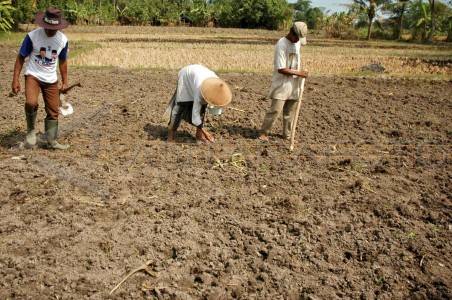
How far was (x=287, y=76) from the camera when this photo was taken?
5.48 meters

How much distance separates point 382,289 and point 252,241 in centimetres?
98

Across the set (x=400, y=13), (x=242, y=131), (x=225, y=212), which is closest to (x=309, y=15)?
(x=400, y=13)

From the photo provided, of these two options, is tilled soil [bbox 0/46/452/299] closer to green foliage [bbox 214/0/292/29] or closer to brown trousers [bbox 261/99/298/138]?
brown trousers [bbox 261/99/298/138]

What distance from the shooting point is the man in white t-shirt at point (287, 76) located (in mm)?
5234

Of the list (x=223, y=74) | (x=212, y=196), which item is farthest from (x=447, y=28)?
(x=212, y=196)

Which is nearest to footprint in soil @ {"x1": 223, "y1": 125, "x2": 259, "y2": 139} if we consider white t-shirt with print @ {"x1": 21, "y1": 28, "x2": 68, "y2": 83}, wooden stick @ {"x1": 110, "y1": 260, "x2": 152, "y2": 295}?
white t-shirt with print @ {"x1": 21, "y1": 28, "x2": 68, "y2": 83}

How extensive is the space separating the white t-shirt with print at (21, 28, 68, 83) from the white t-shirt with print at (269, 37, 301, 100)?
241 cm

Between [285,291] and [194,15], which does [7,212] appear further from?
[194,15]

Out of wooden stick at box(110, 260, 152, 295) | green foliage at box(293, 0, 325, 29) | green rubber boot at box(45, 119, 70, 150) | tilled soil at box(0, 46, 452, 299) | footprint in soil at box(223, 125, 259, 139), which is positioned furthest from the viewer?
green foliage at box(293, 0, 325, 29)

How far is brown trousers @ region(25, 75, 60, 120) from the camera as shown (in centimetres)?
470

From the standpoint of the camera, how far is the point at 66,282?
2855 millimetres

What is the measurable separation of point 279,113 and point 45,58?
279cm

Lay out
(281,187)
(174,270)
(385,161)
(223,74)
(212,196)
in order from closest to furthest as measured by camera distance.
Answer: (174,270) → (212,196) → (281,187) → (385,161) → (223,74)

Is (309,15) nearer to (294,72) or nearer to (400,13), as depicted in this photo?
(400,13)
